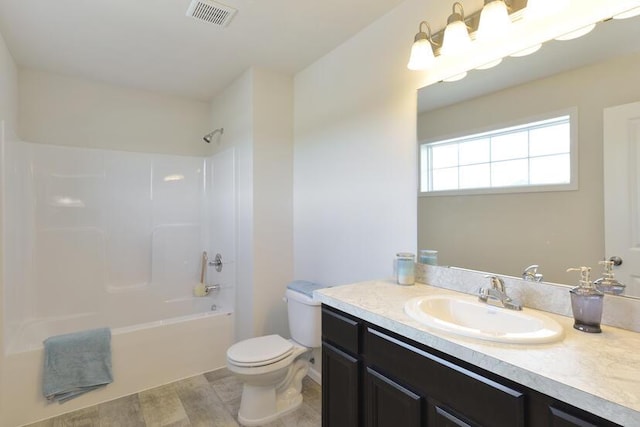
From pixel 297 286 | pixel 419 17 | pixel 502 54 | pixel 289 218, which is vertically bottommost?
pixel 297 286

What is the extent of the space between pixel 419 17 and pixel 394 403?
1.81 metres

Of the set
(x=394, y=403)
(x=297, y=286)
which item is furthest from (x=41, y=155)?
(x=394, y=403)

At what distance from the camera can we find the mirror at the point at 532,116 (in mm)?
1137

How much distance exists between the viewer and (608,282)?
1.10 meters

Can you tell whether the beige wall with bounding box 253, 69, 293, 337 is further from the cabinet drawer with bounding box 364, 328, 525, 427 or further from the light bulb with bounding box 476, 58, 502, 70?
the light bulb with bounding box 476, 58, 502, 70

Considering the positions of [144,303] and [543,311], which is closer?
[543,311]

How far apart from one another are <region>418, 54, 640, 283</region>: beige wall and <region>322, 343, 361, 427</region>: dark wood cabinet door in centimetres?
68

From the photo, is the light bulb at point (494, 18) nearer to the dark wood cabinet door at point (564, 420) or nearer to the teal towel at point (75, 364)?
the dark wood cabinet door at point (564, 420)

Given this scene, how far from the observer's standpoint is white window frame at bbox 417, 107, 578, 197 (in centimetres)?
120

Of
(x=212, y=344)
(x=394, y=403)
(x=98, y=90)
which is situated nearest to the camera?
(x=394, y=403)

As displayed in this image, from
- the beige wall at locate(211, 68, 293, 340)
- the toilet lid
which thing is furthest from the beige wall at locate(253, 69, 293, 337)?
the toilet lid

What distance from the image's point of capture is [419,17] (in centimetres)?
172

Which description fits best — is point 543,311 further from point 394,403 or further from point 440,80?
point 440,80

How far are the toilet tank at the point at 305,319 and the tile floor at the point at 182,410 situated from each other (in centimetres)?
43
